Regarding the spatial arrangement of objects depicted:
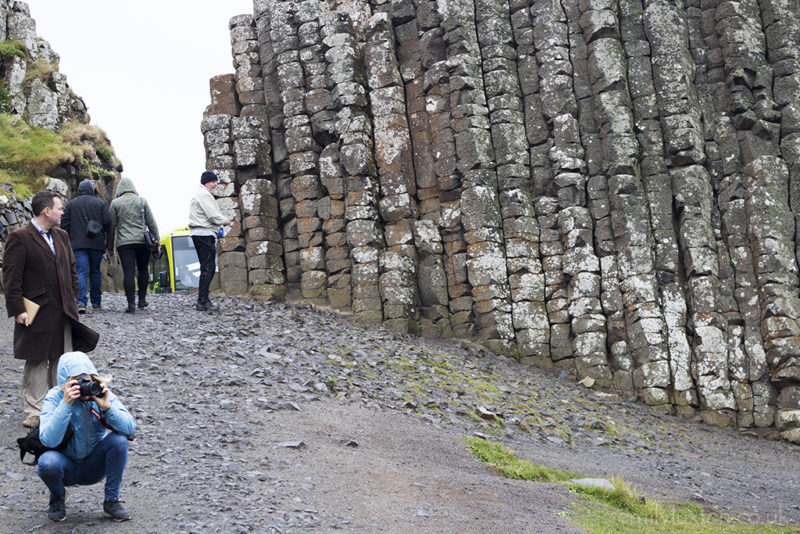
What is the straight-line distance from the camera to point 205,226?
2000 cm

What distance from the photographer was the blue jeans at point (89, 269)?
18.8 m

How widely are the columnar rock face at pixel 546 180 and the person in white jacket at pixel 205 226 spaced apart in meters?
4.59

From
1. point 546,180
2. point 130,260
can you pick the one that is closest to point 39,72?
point 130,260

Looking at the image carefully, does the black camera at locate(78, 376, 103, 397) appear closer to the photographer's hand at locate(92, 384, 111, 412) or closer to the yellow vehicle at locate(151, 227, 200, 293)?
the photographer's hand at locate(92, 384, 111, 412)

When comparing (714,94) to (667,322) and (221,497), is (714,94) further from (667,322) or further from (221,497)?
(221,497)

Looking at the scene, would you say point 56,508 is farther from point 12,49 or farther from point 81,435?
point 12,49

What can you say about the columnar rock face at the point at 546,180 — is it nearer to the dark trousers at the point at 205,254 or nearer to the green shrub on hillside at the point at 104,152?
the dark trousers at the point at 205,254

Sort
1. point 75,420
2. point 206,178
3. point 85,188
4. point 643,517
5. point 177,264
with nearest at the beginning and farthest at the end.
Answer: point 75,420 < point 643,517 < point 85,188 < point 206,178 < point 177,264

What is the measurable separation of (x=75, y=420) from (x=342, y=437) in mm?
5300

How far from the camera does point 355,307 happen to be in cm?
2364

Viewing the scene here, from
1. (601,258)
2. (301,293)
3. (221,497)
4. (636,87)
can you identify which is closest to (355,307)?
(301,293)

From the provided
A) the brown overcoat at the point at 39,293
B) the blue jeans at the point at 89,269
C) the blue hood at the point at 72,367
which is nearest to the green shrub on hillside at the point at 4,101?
the blue jeans at the point at 89,269

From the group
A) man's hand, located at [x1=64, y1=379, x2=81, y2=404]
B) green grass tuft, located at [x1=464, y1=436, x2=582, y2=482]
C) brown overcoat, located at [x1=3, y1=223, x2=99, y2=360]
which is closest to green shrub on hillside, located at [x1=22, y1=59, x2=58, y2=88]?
brown overcoat, located at [x1=3, y1=223, x2=99, y2=360]

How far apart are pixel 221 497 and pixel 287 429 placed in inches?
134
